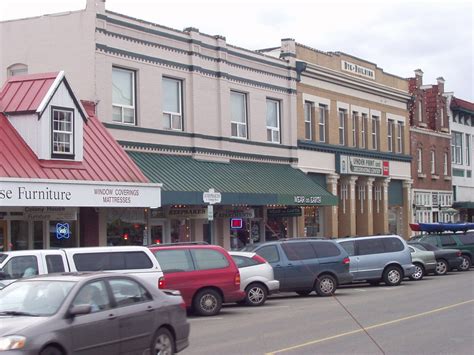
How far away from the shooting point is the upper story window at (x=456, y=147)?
2055 inches

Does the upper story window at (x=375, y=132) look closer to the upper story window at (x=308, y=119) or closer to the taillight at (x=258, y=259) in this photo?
the upper story window at (x=308, y=119)

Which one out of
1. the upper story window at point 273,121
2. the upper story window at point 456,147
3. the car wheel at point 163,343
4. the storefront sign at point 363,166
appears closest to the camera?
the car wheel at point 163,343

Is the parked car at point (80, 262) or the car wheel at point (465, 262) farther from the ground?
the parked car at point (80, 262)

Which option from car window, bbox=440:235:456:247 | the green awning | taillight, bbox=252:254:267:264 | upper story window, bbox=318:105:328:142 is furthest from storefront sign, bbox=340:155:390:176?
taillight, bbox=252:254:267:264

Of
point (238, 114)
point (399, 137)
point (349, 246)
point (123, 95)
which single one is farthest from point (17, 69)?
point (399, 137)

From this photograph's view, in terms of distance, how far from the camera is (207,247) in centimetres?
1858

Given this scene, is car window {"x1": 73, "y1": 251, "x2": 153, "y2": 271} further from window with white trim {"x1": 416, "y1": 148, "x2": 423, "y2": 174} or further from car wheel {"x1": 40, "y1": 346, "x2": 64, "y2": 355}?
window with white trim {"x1": 416, "y1": 148, "x2": 423, "y2": 174}

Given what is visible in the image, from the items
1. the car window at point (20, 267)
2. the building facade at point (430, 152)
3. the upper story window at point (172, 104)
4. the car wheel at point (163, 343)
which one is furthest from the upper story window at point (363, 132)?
the car wheel at point (163, 343)

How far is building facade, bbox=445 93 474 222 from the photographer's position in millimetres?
51625

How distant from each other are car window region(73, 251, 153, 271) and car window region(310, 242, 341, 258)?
7.42 m

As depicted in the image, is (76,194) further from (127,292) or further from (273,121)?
(273,121)

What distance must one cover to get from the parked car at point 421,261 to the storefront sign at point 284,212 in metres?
5.85

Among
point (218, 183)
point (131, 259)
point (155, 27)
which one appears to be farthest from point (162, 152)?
point (131, 259)

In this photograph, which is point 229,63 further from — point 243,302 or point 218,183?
point 243,302
